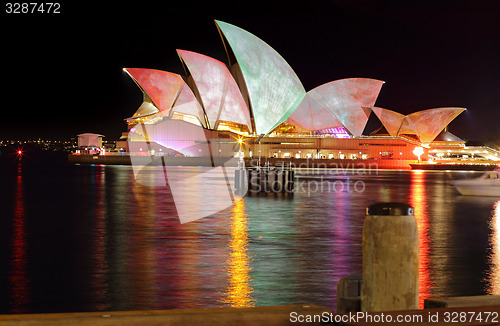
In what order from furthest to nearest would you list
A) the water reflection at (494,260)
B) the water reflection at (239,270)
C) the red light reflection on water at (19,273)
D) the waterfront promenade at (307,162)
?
the waterfront promenade at (307,162) < the water reflection at (494,260) < the water reflection at (239,270) < the red light reflection on water at (19,273)

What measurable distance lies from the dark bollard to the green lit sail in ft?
185

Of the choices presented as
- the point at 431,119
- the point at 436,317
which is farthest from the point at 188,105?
the point at 436,317

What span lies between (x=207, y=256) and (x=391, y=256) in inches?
314

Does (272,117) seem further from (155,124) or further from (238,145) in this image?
(155,124)

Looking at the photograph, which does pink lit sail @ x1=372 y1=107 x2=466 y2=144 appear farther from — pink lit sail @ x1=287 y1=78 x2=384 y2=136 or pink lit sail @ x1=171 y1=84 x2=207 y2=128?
pink lit sail @ x1=171 y1=84 x2=207 y2=128

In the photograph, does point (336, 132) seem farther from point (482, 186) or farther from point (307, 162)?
point (482, 186)

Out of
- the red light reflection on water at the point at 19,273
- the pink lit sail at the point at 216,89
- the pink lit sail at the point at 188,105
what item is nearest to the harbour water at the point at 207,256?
the red light reflection on water at the point at 19,273

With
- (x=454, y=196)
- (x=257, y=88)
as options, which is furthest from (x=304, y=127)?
(x=454, y=196)

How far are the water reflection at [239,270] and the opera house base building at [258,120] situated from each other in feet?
161

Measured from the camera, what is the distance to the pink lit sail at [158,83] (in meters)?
70.9

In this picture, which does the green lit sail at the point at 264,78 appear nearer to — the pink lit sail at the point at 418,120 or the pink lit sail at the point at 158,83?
the pink lit sail at the point at 158,83

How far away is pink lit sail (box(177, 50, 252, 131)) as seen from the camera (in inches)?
2559

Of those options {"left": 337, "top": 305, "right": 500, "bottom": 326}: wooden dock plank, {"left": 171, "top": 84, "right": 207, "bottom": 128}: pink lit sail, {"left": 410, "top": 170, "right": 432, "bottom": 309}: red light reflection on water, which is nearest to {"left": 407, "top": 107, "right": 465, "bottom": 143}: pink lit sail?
{"left": 171, "top": 84, "right": 207, "bottom": 128}: pink lit sail

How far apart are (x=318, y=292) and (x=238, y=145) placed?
7071cm
